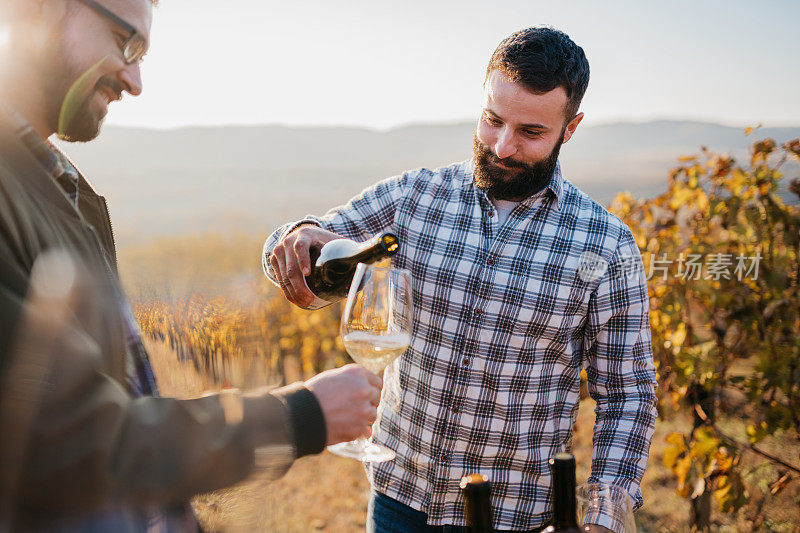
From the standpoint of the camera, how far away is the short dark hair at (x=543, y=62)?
1931mm

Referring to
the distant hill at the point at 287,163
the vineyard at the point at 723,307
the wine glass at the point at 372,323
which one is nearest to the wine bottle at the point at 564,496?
the wine glass at the point at 372,323

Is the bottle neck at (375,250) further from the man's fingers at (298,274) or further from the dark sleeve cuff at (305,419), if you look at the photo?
the dark sleeve cuff at (305,419)

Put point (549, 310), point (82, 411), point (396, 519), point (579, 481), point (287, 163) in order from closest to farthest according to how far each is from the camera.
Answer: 1. point (82, 411)
2. point (549, 310)
3. point (396, 519)
4. point (579, 481)
5. point (287, 163)

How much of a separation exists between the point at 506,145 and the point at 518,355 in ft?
2.30

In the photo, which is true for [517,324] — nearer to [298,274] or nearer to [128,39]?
[298,274]

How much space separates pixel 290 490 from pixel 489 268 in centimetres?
340

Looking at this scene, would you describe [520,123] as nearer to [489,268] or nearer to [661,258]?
[489,268]

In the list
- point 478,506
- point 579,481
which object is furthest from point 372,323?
point 579,481

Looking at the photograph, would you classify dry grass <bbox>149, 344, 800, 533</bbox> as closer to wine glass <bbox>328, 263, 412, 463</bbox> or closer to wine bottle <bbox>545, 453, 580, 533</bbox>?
wine glass <bbox>328, 263, 412, 463</bbox>

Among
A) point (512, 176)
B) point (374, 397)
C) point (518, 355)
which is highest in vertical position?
point (512, 176)

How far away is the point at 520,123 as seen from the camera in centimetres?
198

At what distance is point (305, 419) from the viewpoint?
3.28 ft

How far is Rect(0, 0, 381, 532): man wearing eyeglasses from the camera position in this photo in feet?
2.64

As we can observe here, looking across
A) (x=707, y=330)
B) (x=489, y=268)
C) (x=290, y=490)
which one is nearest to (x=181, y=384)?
(x=489, y=268)
